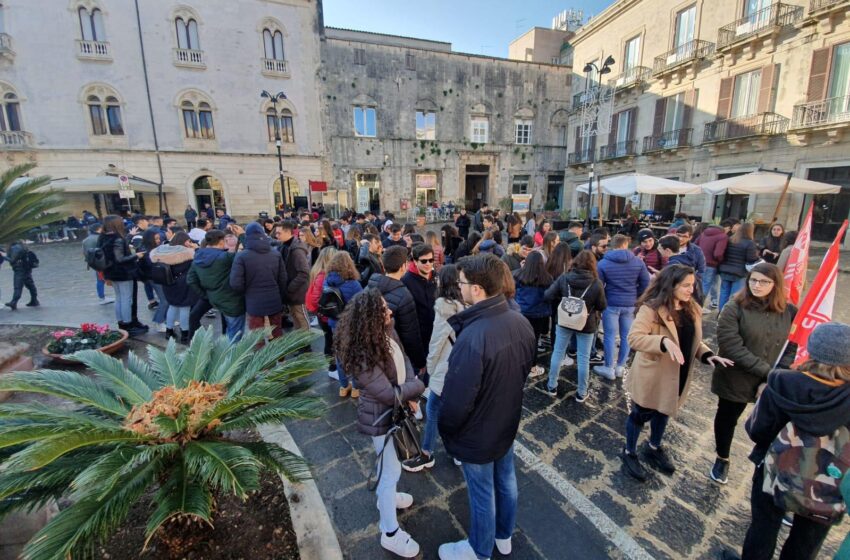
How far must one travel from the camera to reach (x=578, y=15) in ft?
111

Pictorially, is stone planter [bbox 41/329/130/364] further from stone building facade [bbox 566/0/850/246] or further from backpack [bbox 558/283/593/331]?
stone building facade [bbox 566/0/850/246]

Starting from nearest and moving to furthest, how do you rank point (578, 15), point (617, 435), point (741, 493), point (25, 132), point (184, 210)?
point (741, 493), point (617, 435), point (25, 132), point (184, 210), point (578, 15)

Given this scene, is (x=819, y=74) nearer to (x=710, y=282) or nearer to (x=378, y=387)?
(x=710, y=282)

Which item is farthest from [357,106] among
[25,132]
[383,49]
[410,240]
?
[410,240]

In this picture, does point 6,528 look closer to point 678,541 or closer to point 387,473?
point 387,473

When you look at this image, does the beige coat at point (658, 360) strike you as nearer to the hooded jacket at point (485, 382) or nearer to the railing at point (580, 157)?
the hooded jacket at point (485, 382)

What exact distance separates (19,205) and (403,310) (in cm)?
547

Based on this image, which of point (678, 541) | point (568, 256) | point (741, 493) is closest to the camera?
point (678, 541)

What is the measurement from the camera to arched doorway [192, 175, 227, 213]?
20.8m

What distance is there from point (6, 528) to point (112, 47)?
80.4 feet

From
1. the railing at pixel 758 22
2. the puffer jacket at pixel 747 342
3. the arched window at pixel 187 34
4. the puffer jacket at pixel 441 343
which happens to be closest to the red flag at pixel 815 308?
the puffer jacket at pixel 747 342

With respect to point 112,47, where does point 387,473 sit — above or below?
below

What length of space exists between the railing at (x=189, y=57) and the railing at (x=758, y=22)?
Result: 24.5 metres

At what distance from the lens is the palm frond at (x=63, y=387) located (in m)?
2.20
